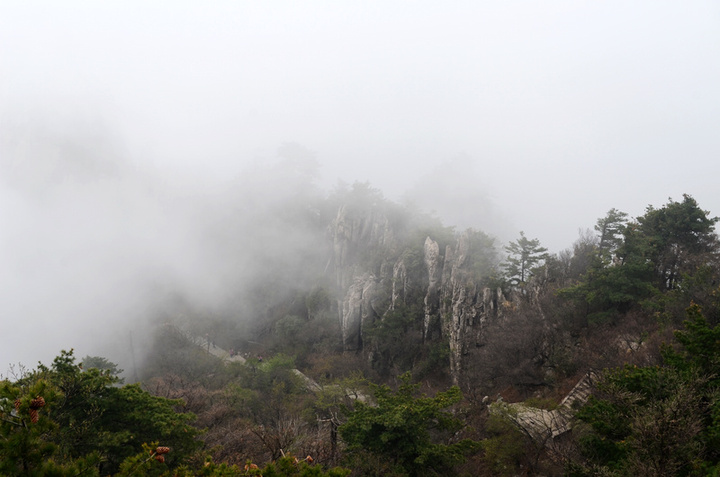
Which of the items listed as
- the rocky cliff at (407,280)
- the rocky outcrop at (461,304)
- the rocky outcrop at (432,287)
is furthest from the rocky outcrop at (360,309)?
the rocky outcrop at (461,304)

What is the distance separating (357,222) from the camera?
48625 millimetres

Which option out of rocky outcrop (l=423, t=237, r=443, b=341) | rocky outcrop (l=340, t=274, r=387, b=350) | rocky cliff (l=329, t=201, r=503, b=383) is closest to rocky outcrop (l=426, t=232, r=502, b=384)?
rocky cliff (l=329, t=201, r=503, b=383)

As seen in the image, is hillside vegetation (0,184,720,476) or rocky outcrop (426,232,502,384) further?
rocky outcrop (426,232,502,384)

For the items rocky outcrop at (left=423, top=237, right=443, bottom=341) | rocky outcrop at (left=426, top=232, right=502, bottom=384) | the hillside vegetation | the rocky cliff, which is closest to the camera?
the hillside vegetation

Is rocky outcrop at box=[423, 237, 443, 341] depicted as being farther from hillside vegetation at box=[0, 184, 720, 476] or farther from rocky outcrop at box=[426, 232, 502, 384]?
rocky outcrop at box=[426, 232, 502, 384]

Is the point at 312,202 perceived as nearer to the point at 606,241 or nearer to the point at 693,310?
the point at 606,241

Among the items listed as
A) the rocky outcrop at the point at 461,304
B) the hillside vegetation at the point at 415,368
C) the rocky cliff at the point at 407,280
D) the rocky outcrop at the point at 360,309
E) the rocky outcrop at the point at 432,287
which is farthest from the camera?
the rocky outcrop at the point at 360,309

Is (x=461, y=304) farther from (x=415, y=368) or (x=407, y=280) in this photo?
(x=407, y=280)

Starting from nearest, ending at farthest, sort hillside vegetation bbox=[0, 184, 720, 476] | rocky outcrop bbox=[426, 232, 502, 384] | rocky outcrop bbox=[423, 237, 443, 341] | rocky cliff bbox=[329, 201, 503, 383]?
hillside vegetation bbox=[0, 184, 720, 476]
rocky outcrop bbox=[426, 232, 502, 384]
rocky cliff bbox=[329, 201, 503, 383]
rocky outcrop bbox=[423, 237, 443, 341]

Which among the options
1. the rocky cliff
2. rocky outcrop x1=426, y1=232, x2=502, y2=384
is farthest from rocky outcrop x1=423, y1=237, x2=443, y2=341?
rocky outcrop x1=426, y1=232, x2=502, y2=384

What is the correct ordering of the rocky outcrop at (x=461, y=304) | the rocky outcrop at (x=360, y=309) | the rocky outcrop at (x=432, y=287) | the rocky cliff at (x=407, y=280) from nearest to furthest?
the rocky outcrop at (x=461, y=304)
the rocky cliff at (x=407, y=280)
the rocky outcrop at (x=432, y=287)
the rocky outcrop at (x=360, y=309)

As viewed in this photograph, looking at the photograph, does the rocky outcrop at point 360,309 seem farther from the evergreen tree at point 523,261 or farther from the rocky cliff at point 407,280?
the evergreen tree at point 523,261

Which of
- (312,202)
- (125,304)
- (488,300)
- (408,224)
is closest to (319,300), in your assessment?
(408,224)

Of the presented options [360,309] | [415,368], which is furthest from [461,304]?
[360,309]
